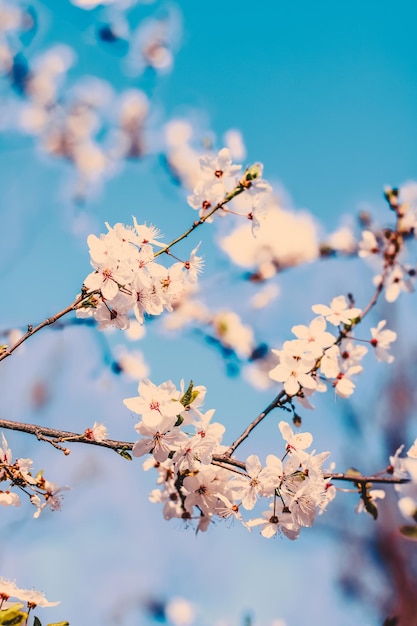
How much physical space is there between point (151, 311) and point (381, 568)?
9.12 metres

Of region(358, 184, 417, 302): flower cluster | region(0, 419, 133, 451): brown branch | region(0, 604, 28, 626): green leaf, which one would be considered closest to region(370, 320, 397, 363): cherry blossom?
region(358, 184, 417, 302): flower cluster

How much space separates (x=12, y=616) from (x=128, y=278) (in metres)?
0.87

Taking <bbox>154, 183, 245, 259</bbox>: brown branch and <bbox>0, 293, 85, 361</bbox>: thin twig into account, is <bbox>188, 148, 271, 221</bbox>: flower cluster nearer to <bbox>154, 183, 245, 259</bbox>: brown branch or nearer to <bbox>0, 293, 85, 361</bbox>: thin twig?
<bbox>154, 183, 245, 259</bbox>: brown branch

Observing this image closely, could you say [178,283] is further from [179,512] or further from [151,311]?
[179,512]

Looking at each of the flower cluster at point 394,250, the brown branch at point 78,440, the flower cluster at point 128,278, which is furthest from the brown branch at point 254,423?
the flower cluster at point 394,250

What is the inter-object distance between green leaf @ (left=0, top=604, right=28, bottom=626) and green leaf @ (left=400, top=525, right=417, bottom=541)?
0.96 m

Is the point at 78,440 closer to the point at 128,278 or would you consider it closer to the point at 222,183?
the point at 128,278

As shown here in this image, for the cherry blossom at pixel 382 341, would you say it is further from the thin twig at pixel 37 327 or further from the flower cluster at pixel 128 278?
the thin twig at pixel 37 327

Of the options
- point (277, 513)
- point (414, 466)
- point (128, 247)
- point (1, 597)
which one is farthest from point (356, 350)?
point (1, 597)

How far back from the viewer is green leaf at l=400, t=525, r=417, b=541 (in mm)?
1359

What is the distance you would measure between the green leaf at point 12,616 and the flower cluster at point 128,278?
2.53 ft

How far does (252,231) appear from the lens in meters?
1.86

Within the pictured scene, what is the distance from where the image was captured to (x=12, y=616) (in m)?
1.11

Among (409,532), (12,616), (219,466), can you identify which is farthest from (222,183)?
(12,616)
